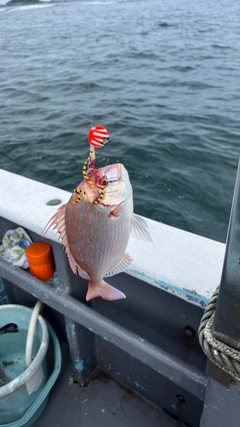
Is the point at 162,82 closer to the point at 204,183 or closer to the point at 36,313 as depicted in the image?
the point at 204,183

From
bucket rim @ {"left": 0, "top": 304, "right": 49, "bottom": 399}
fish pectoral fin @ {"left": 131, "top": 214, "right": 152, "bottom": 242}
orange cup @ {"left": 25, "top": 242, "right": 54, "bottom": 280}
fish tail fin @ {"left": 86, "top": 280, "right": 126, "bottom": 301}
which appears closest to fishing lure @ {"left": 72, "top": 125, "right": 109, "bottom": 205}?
fish pectoral fin @ {"left": 131, "top": 214, "right": 152, "bottom": 242}

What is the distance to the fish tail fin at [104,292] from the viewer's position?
3.72 ft

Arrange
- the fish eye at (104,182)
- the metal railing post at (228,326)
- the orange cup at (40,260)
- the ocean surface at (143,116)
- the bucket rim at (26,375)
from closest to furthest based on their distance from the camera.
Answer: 1. the metal railing post at (228,326)
2. the fish eye at (104,182)
3. the bucket rim at (26,375)
4. the orange cup at (40,260)
5. the ocean surface at (143,116)

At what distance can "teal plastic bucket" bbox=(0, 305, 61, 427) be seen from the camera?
1.90 metres

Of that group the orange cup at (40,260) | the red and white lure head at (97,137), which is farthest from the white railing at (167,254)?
the red and white lure head at (97,137)

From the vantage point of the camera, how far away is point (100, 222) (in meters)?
1.06

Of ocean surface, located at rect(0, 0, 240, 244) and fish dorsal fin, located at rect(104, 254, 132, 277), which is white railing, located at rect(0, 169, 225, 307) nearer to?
fish dorsal fin, located at rect(104, 254, 132, 277)

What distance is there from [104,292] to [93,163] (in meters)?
0.44

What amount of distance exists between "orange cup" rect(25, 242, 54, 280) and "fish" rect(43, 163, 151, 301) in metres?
0.90

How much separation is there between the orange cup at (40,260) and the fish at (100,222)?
90 centimetres

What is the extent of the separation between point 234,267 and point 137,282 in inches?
41.1

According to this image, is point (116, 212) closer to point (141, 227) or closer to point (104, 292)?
point (141, 227)

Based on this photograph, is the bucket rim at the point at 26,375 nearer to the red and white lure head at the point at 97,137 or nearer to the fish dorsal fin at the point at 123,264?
the fish dorsal fin at the point at 123,264

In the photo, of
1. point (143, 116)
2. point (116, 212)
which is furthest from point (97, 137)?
point (143, 116)
